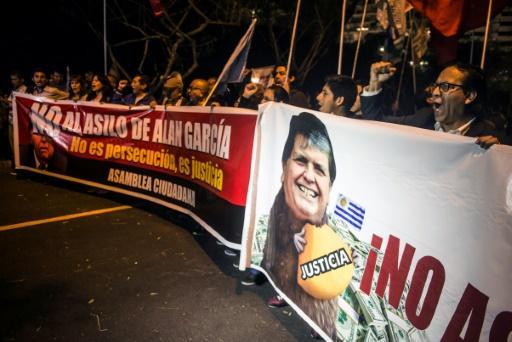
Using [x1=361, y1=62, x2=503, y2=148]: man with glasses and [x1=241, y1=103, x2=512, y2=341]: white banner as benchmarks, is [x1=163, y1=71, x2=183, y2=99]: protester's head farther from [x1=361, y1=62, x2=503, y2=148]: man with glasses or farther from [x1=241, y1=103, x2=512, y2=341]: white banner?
[x1=361, y1=62, x2=503, y2=148]: man with glasses

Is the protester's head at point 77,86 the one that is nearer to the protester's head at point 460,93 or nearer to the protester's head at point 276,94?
the protester's head at point 276,94

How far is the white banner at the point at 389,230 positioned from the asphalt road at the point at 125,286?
0.50 m

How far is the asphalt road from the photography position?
2.90m

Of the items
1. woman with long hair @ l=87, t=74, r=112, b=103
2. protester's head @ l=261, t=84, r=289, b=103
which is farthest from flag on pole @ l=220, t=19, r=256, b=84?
woman with long hair @ l=87, t=74, r=112, b=103

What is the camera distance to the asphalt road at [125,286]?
2.90 metres

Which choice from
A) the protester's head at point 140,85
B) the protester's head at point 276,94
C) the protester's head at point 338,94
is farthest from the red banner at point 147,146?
the protester's head at point 276,94

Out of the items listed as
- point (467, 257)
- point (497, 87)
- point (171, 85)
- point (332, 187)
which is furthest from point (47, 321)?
point (497, 87)

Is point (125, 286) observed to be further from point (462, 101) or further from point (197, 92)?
point (197, 92)

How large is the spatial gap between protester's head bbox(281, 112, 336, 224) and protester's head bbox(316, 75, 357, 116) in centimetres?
A: 65

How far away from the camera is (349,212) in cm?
240

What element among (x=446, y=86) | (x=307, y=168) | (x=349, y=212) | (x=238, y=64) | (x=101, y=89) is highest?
(x=238, y=64)

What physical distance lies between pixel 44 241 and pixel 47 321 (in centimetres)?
174

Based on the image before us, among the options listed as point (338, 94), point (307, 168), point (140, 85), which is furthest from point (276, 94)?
point (140, 85)

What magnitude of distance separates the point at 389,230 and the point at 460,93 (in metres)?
1.08
